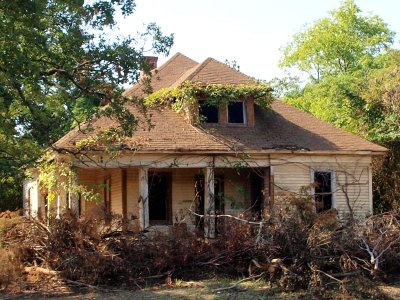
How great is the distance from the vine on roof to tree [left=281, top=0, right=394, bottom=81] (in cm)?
2700

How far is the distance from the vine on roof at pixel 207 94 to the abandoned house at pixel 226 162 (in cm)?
21

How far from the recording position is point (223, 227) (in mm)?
16078

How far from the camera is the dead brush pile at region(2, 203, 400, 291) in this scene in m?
14.7

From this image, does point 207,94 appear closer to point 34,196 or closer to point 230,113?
point 230,113

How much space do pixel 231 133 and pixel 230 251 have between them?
8459 millimetres

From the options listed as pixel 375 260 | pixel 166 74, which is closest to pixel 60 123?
pixel 375 260

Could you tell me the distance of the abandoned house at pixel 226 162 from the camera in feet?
71.6

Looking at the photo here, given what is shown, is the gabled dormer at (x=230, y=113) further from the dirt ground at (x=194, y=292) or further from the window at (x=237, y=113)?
the dirt ground at (x=194, y=292)

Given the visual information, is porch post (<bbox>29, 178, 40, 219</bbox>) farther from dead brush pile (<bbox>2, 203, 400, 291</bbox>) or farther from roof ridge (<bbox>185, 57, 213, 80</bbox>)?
dead brush pile (<bbox>2, 203, 400, 291</bbox>)

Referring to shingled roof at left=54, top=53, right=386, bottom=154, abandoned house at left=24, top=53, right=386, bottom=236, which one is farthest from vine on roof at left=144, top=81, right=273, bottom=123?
shingled roof at left=54, top=53, right=386, bottom=154

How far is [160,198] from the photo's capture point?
78.7 feet

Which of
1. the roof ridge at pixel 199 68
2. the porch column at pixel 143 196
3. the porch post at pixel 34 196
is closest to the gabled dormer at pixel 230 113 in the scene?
the roof ridge at pixel 199 68

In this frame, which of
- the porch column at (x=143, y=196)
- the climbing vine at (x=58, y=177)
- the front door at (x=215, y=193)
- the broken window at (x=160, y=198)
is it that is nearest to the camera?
the climbing vine at (x=58, y=177)

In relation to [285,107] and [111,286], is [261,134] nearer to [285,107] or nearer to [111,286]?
[285,107]
